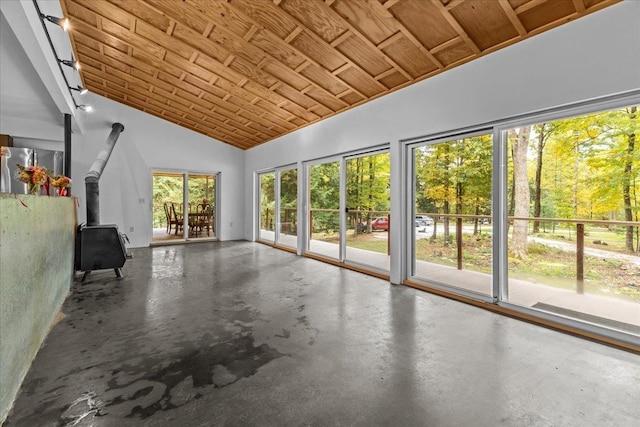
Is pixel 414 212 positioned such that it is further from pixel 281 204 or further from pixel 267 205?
pixel 267 205

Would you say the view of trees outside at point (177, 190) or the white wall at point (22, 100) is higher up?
the white wall at point (22, 100)

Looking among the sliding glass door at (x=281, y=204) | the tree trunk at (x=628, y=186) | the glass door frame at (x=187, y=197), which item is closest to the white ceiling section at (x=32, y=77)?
the glass door frame at (x=187, y=197)

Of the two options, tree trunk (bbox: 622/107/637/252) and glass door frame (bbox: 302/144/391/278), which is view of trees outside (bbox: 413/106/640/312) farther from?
glass door frame (bbox: 302/144/391/278)

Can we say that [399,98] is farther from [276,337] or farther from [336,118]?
[276,337]

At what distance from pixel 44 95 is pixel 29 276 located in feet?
16.6

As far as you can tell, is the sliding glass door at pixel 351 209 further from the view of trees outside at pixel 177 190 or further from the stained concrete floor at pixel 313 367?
the view of trees outside at pixel 177 190

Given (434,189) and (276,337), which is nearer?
(276,337)

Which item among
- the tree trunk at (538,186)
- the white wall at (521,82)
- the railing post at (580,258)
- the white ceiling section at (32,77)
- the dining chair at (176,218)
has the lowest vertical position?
the railing post at (580,258)

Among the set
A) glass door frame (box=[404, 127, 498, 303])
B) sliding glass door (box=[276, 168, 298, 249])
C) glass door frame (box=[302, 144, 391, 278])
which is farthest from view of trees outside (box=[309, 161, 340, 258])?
glass door frame (box=[404, 127, 498, 303])

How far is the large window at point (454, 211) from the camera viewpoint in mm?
3875

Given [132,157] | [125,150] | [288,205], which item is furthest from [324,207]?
[125,150]

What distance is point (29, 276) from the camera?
6.80ft

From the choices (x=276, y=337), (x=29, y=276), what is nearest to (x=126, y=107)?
(x=29, y=276)

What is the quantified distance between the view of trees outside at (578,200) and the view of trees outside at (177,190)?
7782 mm
